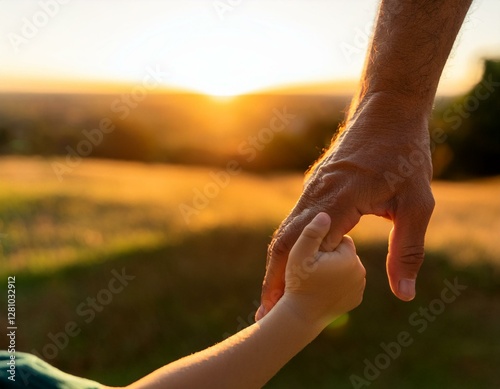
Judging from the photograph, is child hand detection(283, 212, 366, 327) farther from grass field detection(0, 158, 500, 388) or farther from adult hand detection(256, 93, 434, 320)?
grass field detection(0, 158, 500, 388)

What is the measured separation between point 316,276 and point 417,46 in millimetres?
745

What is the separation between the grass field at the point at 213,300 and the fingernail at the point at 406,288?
2.96m

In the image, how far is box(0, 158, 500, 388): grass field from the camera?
4.67m

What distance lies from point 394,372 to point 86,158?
427 inches

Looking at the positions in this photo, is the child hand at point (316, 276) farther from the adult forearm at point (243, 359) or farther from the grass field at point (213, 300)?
the grass field at point (213, 300)

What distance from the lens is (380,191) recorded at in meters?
1.77

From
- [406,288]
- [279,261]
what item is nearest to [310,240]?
[279,261]

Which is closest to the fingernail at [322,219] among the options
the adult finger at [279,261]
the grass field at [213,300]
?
the adult finger at [279,261]

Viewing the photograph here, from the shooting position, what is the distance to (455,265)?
5184 millimetres

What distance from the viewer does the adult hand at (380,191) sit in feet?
5.75

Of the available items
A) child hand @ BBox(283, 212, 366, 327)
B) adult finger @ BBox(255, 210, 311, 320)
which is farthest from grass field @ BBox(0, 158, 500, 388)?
child hand @ BBox(283, 212, 366, 327)

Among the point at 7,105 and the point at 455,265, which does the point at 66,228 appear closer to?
the point at 455,265

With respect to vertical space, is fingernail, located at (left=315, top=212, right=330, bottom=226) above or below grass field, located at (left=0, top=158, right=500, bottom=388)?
above

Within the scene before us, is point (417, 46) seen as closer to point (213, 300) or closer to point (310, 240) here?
point (310, 240)
